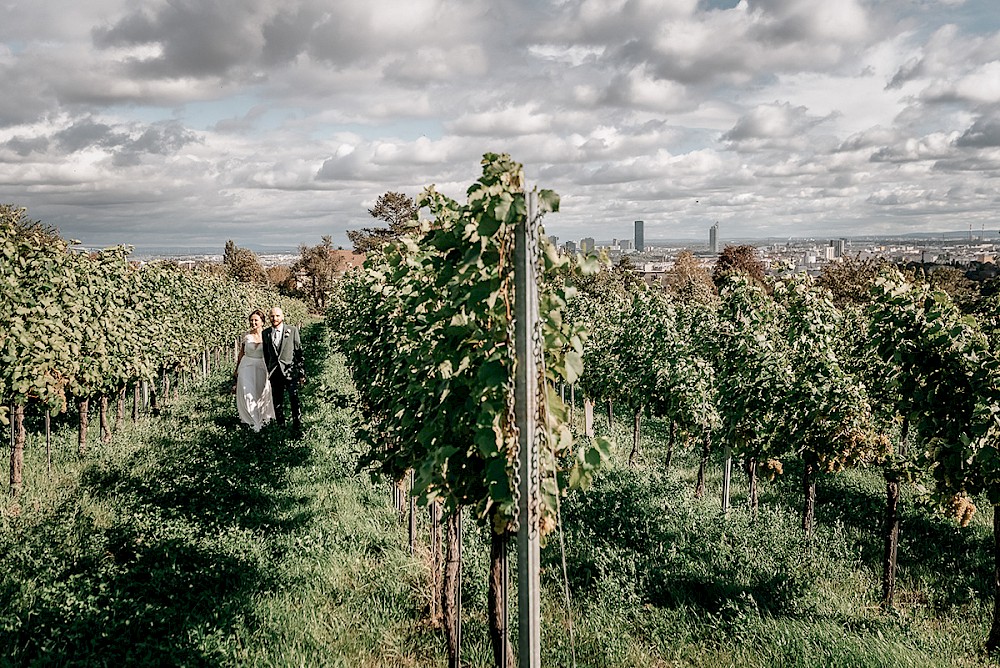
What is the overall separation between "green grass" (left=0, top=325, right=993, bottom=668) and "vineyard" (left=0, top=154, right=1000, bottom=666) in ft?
0.11

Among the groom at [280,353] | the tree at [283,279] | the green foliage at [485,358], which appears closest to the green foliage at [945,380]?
the green foliage at [485,358]

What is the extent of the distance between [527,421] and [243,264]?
6906cm

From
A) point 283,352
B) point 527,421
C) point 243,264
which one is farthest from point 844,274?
point 243,264

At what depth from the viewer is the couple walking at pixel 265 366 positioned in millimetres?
9000

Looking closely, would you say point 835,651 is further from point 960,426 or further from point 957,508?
point 957,508

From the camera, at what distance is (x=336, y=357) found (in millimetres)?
23781

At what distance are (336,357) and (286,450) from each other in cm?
1443

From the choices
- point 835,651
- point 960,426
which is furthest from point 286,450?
point 960,426

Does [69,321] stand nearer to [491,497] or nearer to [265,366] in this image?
[265,366]

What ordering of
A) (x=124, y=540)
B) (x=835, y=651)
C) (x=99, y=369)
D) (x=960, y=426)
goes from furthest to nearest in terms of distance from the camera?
1. (x=99, y=369)
2. (x=124, y=540)
3. (x=960, y=426)
4. (x=835, y=651)

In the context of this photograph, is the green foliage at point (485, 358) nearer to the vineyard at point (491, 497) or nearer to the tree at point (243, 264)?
the vineyard at point (491, 497)

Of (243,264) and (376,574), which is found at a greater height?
(243,264)

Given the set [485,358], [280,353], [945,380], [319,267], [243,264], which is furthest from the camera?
[243,264]

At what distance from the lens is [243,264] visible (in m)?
65.6
